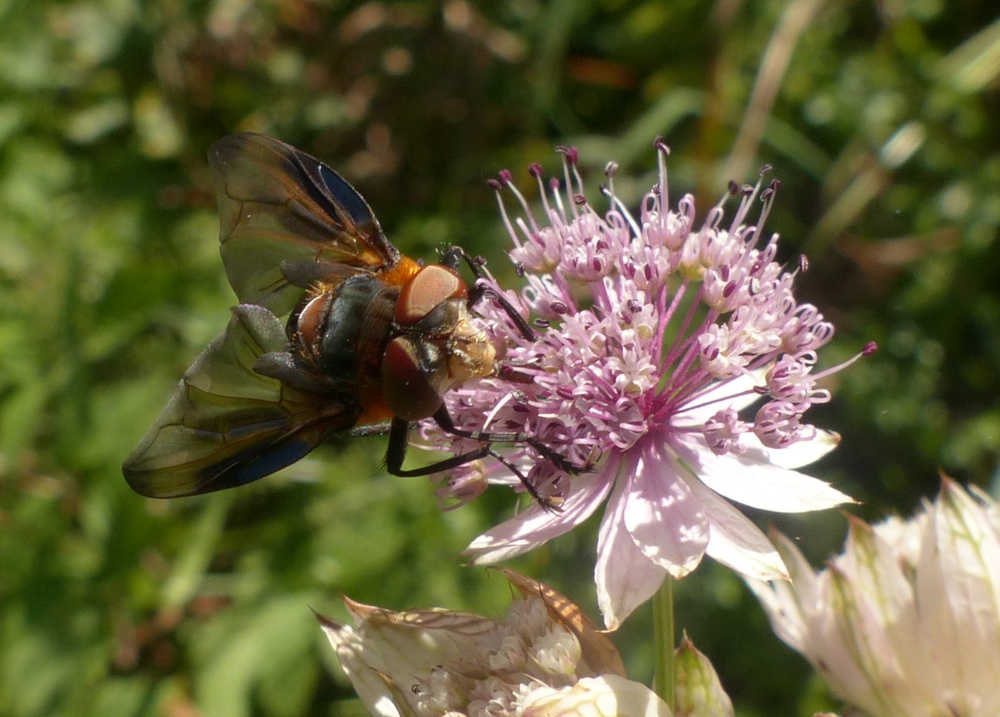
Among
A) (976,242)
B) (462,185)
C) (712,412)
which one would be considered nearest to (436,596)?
(712,412)

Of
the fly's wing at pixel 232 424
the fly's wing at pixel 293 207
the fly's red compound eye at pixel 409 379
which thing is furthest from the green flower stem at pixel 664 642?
the fly's wing at pixel 293 207

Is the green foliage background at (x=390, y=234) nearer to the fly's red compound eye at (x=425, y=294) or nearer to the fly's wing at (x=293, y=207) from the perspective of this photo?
the fly's wing at (x=293, y=207)

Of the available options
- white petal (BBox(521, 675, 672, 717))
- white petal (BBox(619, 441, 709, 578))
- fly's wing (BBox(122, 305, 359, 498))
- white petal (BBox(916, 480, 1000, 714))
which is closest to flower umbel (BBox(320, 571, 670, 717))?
white petal (BBox(521, 675, 672, 717))

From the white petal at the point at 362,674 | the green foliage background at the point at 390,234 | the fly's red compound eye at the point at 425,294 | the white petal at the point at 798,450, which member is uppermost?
the fly's red compound eye at the point at 425,294

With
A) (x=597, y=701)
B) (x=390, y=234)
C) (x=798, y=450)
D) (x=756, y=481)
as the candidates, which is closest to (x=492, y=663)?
(x=597, y=701)

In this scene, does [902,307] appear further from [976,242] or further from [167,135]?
[167,135]

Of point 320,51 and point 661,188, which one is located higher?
point 661,188

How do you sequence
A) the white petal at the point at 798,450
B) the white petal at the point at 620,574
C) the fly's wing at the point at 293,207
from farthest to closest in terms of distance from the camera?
1. the fly's wing at the point at 293,207
2. the white petal at the point at 798,450
3. the white petal at the point at 620,574
